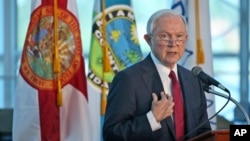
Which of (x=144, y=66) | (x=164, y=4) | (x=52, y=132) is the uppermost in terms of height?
(x=164, y=4)

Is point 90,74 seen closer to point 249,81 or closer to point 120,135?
point 120,135

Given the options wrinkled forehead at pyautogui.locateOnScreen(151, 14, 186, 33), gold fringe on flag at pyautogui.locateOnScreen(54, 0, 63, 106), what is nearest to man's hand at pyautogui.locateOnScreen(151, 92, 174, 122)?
wrinkled forehead at pyautogui.locateOnScreen(151, 14, 186, 33)

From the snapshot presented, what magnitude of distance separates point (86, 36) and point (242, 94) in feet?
5.47

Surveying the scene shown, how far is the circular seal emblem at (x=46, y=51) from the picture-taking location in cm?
457

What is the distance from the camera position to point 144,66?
3.52 m

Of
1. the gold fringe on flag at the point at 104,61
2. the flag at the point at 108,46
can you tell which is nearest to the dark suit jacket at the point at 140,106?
the gold fringe on flag at the point at 104,61

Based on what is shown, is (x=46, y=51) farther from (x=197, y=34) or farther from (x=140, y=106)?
(x=140, y=106)

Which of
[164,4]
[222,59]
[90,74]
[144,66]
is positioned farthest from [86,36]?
[144,66]

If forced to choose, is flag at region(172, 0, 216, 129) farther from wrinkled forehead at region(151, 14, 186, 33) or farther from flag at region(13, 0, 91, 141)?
wrinkled forehead at region(151, 14, 186, 33)

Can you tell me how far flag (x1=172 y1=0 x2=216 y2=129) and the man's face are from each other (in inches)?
57.9

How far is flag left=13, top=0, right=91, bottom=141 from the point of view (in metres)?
4.55

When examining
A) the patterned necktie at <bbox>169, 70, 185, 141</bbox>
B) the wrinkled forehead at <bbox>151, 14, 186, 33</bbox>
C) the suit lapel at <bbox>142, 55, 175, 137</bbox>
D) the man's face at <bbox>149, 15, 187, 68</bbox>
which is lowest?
→ the patterned necktie at <bbox>169, 70, 185, 141</bbox>

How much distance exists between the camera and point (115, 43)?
16.0 feet

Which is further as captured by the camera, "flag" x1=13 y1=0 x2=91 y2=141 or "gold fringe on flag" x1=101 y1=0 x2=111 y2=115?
"gold fringe on flag" x1=101 y1=0 x2=111 y2=115
